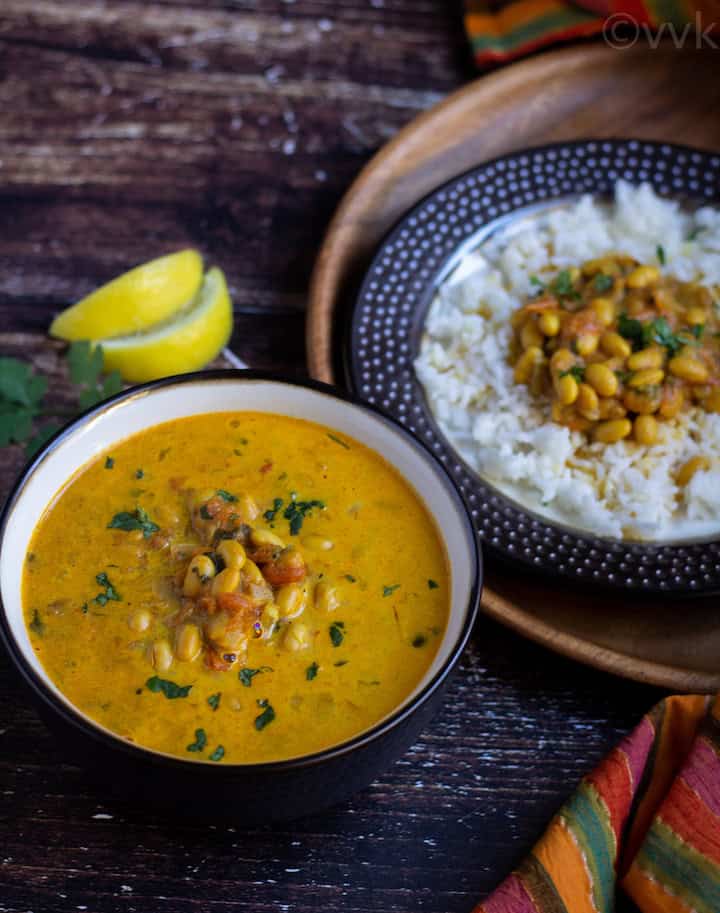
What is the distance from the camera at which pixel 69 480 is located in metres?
2.41

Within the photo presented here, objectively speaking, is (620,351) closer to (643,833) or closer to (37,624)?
(643,833)

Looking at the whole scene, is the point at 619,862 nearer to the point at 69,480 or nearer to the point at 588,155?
the point at 69,480

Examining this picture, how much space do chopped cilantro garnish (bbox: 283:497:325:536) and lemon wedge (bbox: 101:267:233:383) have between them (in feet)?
2.68

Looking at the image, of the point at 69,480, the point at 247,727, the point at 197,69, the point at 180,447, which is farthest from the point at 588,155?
the point at 247,727

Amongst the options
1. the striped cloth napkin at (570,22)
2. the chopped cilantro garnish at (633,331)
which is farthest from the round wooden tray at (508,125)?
the chopped cilantro garnish at (633,331)

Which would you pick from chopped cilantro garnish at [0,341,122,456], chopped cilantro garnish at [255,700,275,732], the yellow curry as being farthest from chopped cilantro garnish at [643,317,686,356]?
chopped cilantro garnish at [255,700,275,732]

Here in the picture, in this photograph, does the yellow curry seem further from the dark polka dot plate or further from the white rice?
the white rice

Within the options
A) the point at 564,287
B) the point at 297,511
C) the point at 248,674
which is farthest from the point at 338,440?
the point at 564,287

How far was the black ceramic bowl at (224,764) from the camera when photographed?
1.99 metres

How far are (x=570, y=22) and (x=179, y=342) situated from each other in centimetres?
185

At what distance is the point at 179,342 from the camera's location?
10.3ft

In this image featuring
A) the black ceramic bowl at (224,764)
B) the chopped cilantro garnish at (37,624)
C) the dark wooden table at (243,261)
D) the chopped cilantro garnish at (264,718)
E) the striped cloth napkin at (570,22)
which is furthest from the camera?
the striped cloth napkin at (570,22)

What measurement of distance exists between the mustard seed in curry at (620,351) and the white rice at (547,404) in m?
0.05

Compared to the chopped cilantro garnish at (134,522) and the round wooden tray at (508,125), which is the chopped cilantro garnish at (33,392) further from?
the chopped cilantro garnish at (134,522)
